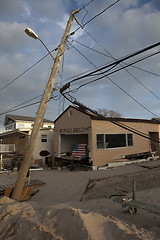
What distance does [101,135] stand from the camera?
44.4ft

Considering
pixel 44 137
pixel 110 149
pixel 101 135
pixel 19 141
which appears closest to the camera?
pixel 101 135

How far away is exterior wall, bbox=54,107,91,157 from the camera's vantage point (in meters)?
13.6

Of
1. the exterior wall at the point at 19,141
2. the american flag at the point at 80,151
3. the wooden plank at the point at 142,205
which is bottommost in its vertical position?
the wooden plank at the point at 142,205

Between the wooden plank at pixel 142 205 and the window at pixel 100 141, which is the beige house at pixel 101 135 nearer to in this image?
the window at pixel 100 141

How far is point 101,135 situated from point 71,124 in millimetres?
3603

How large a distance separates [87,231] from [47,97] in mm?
5260

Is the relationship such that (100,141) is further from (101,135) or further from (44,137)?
(44,137)

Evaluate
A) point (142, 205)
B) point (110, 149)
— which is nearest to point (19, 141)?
point (110, 149)

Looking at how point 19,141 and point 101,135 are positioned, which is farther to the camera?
point 19,141

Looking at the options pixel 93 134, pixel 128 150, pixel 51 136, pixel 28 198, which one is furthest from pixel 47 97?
pixel 51 136

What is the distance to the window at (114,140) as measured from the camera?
44.1 feet

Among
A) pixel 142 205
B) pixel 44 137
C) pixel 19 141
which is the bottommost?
pixel 142 205

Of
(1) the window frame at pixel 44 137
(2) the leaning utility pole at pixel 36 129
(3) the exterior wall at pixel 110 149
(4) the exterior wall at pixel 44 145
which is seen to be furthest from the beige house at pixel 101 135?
(2) the leaning utility pole at pixel 36 129

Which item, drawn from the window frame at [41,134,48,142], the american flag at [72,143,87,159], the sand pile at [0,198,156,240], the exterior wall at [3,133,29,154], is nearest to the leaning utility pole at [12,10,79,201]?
the sand pile at [0,198,156,240]
